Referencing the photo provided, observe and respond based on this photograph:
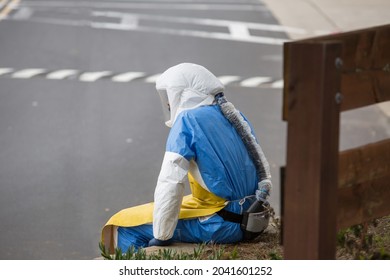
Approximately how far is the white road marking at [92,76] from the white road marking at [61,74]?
21cm

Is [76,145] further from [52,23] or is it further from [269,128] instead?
[52,23]

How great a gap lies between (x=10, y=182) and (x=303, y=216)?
623cm

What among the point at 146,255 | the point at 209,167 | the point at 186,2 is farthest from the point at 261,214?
the point at 186,2

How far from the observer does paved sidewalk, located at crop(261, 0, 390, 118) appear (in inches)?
724

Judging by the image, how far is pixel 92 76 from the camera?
14461 millimetres

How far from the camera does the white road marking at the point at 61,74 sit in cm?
1441

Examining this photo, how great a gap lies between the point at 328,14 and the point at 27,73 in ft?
26.4

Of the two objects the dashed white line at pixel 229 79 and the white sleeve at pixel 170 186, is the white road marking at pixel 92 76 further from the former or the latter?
the white sleeve at pixel 170 186

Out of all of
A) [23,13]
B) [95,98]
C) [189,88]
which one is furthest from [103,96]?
[23,13]

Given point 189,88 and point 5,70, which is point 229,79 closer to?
point 5,70

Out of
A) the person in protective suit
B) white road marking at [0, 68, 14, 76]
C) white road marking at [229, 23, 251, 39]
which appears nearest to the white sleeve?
the person in protective suit

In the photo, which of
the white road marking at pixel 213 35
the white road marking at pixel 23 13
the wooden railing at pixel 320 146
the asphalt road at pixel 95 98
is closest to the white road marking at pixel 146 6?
the asphalt road at pixel 95 98

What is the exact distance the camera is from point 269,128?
Result: 1198 cm

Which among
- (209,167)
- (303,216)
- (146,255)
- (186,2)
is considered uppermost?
(303,216)
